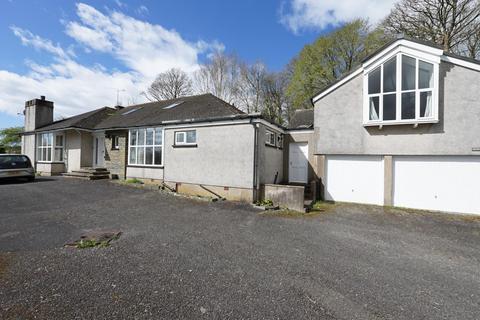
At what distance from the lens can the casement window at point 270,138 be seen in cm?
1035

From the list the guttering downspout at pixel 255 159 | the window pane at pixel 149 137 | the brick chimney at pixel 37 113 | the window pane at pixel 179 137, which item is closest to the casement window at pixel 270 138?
the guttering downspout at pixel 255 159

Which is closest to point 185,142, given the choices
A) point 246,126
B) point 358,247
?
point 246,126

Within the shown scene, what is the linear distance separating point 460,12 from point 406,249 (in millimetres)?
18362

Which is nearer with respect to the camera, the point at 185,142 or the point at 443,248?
the point at 443,248

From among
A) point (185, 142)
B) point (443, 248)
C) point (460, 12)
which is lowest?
point (443, 248)

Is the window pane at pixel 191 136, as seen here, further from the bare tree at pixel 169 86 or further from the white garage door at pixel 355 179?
the bare tree at pixel 169 86

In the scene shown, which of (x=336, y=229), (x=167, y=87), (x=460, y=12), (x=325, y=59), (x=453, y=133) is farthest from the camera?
(x=167, y=87)

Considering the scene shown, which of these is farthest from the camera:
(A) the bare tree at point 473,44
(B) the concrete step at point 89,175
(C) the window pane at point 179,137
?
(A) the bare tree at point 473,44

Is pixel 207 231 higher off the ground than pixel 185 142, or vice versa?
pixel 185 142

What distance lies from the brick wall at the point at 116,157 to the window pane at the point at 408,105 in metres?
14.4

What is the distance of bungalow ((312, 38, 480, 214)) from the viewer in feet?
27.2

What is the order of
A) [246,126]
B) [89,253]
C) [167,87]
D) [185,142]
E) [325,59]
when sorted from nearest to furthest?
[89,253] → [246,126] → [185,142] → [325,59] → [167,87]

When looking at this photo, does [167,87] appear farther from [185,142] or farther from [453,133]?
[453,133]

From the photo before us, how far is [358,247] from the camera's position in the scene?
16.7 ft
